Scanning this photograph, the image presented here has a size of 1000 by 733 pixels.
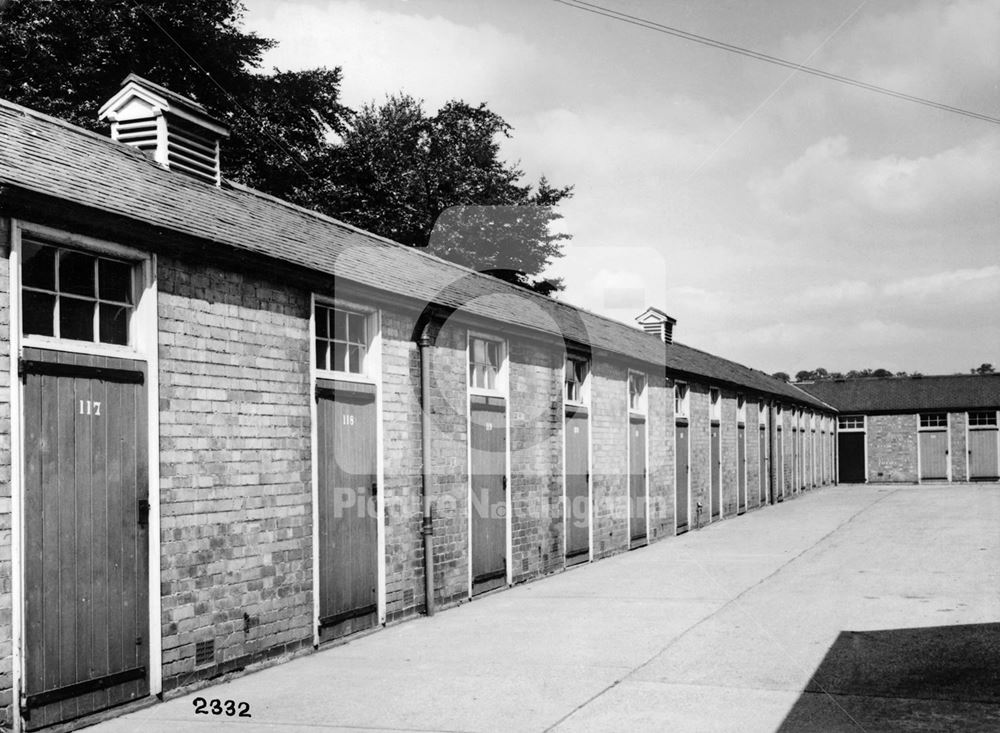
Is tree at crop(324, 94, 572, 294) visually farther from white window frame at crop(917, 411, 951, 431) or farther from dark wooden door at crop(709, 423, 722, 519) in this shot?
white window frame at crop(917, 411, 951, 431)

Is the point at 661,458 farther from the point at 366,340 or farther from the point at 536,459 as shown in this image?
the point at 366,340

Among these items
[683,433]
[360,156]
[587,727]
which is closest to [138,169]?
[587,727]

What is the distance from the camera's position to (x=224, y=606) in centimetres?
802

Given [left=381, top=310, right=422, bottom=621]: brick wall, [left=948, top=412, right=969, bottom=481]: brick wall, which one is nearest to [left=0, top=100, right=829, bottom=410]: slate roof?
[left=381, top=310, right=422, bottom=621]: brick wall

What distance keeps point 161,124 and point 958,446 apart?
41490 mm

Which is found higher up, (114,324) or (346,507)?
(114,324)

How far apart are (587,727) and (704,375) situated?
18.2 meters

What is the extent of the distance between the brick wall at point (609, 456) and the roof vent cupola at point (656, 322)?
959 centimetres

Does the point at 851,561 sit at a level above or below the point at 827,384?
below

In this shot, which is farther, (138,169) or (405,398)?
(405,398)

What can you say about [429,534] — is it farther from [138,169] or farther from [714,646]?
[138,169]

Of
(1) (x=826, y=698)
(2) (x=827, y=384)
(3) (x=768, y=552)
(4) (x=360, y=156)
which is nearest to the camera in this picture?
(1) (x=826, y=698)

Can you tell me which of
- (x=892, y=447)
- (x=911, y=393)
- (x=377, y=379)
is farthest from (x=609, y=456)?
(x=911, y=393)

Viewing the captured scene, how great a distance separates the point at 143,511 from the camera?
7281 millimetres
